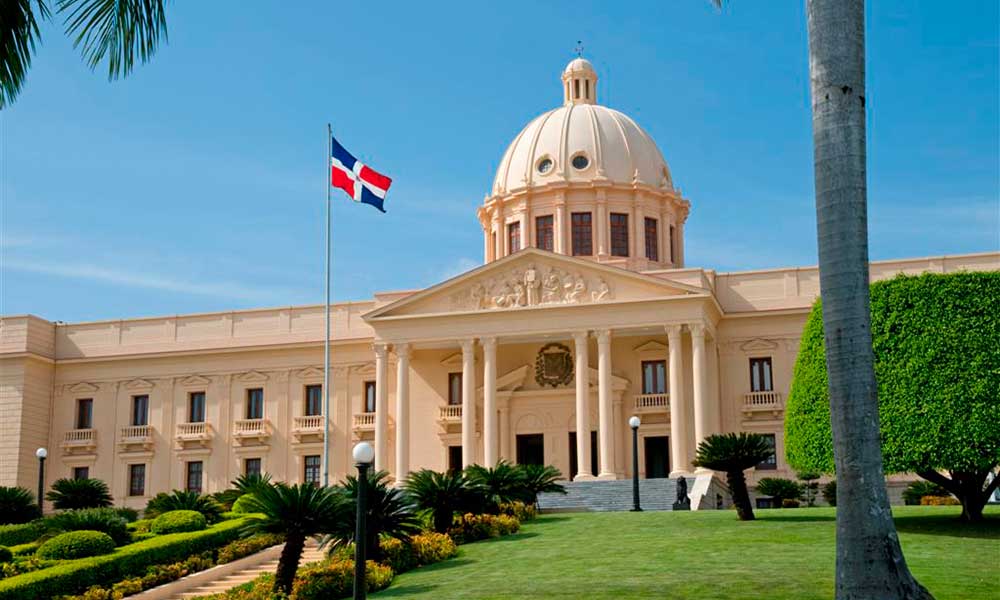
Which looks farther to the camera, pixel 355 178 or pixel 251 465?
pixel 251 465

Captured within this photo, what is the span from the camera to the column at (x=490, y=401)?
157 ft

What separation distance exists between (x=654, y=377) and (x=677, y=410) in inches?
189

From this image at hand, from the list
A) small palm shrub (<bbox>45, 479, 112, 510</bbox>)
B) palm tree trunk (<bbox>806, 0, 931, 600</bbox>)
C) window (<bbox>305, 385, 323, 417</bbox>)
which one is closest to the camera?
palm tree trunk (<bbox>806, 0, 931, 600</bbox>)

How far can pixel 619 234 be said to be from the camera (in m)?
57.7

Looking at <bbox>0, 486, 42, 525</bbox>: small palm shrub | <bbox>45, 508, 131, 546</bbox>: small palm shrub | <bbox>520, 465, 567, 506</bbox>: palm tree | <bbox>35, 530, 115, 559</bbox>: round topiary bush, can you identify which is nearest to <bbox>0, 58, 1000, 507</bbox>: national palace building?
<bbox>520, 465, 567, 506</bbox>: palm tree

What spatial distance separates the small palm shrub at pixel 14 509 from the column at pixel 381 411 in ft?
47.1

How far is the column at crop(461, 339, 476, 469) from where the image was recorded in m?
48.3

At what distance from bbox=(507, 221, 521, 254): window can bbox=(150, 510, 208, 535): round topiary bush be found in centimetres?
2894

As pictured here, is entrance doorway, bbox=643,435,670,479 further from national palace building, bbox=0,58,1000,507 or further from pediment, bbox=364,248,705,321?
pediment, bbox=364,248,705,321

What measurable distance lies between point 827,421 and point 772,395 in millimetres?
20814

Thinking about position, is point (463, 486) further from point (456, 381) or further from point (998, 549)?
point (456, 381)

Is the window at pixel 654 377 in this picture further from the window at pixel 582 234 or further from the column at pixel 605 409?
the window at pixel 582 234

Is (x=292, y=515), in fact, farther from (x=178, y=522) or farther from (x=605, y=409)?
(x=605, y=409)

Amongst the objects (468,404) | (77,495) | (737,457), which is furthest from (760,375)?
(77,495)
